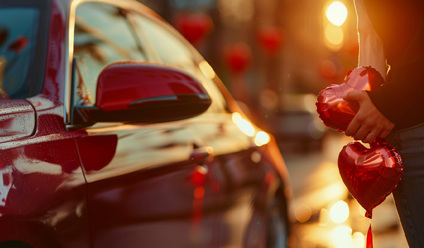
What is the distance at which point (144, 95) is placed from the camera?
2668 mm

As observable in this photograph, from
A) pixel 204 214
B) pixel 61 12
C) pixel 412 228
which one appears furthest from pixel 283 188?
pixel 412 228

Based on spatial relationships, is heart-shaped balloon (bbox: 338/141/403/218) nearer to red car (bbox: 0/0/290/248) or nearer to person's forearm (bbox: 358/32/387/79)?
person's forearm (bbox: 358/32/387/79)

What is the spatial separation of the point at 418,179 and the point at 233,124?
1.85 metres

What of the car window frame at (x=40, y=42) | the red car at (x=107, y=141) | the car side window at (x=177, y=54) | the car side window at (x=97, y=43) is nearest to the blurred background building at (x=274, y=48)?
the car side window at (x=177, y=54)

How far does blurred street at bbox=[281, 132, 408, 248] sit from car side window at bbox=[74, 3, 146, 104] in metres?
2.22

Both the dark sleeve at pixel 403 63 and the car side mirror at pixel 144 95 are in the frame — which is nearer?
the dark sleeve at pixel 403 63

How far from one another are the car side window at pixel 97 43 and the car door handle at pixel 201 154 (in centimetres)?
49

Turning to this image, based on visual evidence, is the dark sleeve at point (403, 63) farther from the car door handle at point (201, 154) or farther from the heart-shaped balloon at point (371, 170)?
the car door handle at point (201, 154)

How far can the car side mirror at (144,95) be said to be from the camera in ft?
8.42

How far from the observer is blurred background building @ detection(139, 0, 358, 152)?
2373 cm

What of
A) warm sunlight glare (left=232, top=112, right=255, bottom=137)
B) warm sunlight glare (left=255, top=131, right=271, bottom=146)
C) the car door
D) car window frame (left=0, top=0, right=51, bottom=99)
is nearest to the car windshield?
car window frame (left=0, top=0, right=51, bottom=99)

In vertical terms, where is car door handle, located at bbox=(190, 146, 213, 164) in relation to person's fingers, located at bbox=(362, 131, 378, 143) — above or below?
below

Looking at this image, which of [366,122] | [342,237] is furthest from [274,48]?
[366,122]

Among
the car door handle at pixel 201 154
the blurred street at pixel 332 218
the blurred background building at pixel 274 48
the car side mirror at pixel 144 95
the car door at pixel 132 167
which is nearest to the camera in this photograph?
the car door at pixel 132 167
